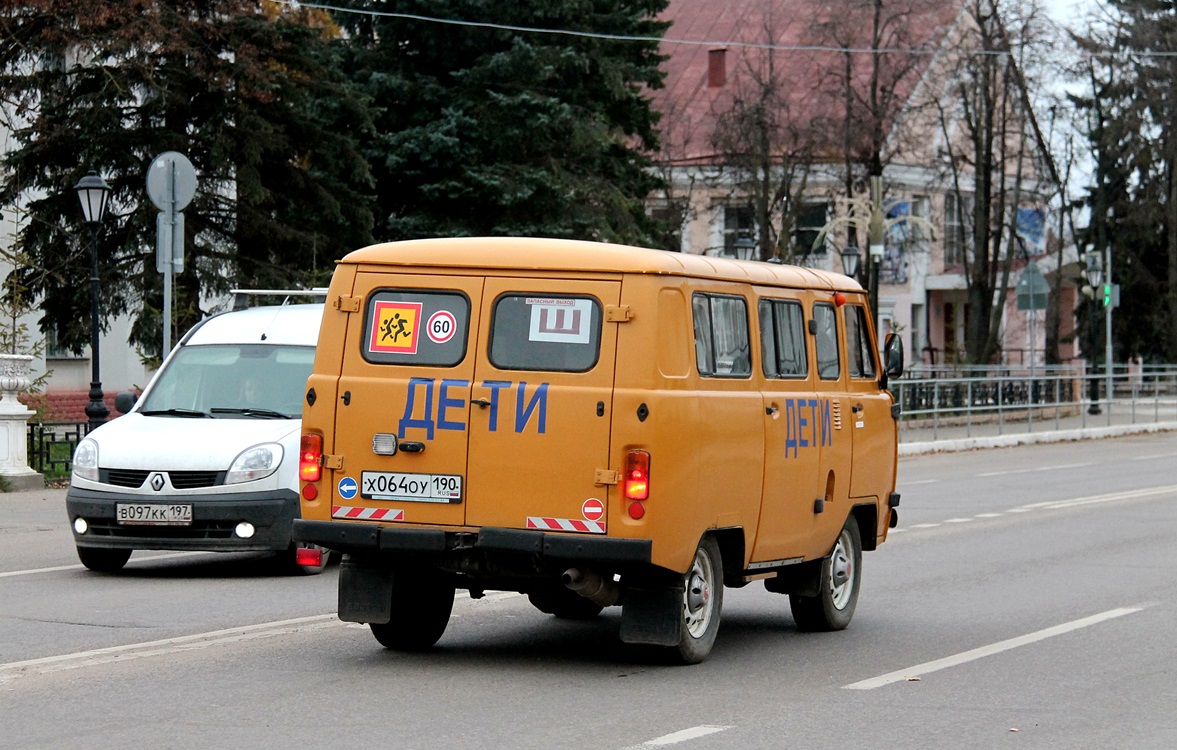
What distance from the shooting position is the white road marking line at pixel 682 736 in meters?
7.13

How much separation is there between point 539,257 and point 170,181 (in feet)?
37.8

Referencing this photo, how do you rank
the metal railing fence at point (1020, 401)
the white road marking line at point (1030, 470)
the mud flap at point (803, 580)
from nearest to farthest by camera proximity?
the mud flap at point (803, 580) < the white road marking line at point (1030, 470) < the metal railing fence at point (1020, 401)

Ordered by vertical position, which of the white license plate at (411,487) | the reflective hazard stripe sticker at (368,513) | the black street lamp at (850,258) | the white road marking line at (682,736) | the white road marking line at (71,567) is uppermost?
the black street lamp at (850,258)

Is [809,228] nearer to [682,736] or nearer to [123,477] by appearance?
[123,477]

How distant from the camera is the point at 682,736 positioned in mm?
7336

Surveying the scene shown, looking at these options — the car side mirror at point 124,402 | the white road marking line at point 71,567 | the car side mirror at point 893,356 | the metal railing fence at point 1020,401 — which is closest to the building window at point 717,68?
the metal railing fence at point 1020,401

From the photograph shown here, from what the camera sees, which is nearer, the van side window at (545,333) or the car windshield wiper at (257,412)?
the van side window at (545,333)

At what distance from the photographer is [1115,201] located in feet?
226

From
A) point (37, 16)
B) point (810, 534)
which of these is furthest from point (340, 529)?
point (37, 16)

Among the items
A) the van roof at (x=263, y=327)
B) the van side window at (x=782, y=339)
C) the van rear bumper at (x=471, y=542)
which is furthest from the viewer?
the van roof at (x=263, y=327)

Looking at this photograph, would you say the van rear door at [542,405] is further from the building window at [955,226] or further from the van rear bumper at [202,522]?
the building window at [955,226]

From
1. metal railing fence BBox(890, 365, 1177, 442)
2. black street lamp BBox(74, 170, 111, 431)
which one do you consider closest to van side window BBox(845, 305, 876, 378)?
black street lamp BBox(74, 170, 111, 431)

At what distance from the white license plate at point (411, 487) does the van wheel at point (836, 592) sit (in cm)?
283

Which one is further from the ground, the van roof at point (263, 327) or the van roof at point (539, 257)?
the van roof at point (539, 257)
